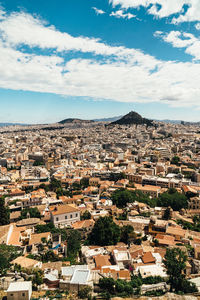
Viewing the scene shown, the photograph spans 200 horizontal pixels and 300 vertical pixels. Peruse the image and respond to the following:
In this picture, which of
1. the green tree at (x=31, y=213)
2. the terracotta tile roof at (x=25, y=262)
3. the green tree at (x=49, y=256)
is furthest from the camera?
the green tree at (x=31, y=213)

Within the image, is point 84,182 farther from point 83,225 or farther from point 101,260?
point 101,260

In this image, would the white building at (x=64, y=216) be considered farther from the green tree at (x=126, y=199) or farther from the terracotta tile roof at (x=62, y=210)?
the green tree at (x=126, y=199)

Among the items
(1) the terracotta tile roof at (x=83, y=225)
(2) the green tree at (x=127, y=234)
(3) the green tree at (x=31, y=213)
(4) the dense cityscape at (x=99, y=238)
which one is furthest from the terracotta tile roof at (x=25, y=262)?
(3) the green tree at (x=31, y=213)

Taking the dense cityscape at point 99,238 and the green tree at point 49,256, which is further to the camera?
the green tree at point 49,256

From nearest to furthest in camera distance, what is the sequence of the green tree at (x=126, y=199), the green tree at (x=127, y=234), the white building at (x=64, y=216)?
the green tree at (x=127, y=234), the white building at (x=64, y=216), the green tree at (x=126, y=199)

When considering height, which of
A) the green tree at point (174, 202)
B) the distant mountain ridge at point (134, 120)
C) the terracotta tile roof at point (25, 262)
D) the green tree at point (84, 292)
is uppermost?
the distant mountain ridge at point (134, 120)

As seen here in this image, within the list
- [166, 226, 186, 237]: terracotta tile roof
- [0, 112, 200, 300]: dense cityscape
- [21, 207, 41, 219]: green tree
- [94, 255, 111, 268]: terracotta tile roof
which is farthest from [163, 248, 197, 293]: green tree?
[21, 207, 41, 219]: green tree

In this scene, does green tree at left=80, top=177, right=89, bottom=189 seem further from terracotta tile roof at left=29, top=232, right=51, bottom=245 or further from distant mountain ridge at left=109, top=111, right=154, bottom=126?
distant mountain ridge at left=109, top=111, right=154, bottom=126

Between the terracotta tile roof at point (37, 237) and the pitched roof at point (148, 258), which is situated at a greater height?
the pitched roof at point (148, 258)

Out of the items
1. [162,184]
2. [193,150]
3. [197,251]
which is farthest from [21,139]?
[197,251]
